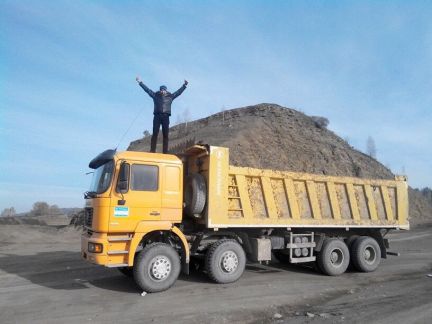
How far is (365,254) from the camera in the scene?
38.8 feet

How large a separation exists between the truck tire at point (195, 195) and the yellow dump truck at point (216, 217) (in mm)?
23

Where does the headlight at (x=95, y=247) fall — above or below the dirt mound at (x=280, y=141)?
below

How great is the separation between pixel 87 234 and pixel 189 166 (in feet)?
9.27

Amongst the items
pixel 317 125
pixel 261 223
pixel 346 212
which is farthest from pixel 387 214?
pixel 317 125

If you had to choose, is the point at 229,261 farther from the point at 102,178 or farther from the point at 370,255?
the point at 370,255

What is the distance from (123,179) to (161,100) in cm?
388

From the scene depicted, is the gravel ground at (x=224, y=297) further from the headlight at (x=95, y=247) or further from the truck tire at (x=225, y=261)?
the headlight at (x=95, y=247)

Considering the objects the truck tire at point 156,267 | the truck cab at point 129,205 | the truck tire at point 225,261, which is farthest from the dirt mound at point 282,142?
the truck tire at point 156,267

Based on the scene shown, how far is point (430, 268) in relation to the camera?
12203 millimetres

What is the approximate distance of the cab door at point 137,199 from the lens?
28.1ft

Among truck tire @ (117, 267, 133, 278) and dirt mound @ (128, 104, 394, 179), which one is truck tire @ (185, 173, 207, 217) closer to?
truck tire @ (117, 267, 133, 278)

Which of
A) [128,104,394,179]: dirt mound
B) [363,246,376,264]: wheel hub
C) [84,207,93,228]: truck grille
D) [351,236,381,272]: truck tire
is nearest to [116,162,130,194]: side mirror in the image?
[84,207,93,228]: truck grille

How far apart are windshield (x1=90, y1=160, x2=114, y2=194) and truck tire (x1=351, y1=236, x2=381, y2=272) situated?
22.8ft

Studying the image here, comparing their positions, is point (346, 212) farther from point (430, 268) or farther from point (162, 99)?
point (162, 99)
